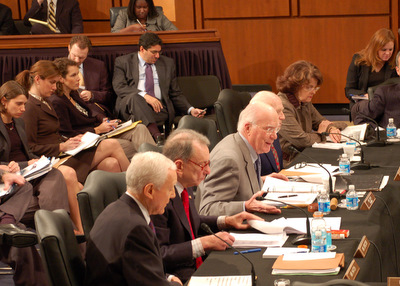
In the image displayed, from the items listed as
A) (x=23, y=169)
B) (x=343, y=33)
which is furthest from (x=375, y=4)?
(x=23, y=169)

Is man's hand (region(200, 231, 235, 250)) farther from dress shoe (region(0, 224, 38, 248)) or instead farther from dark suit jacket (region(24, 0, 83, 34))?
dark suit jacket (region(24, 0, 83, 34))

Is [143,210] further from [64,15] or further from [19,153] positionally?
[64,15]

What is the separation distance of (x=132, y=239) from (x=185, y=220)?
2.25 feet

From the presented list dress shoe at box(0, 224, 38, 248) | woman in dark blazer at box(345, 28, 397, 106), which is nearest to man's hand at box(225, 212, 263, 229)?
dress shoe at box(0, 224, 38, 248)

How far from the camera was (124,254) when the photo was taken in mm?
2340

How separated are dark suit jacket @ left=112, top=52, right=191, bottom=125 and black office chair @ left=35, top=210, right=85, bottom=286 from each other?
13.4ft

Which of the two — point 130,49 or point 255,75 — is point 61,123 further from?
point 255,75

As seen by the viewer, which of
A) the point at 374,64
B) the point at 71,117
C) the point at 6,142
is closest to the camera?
the point at 6,142

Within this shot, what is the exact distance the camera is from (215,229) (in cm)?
330

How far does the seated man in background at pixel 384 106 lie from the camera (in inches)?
235

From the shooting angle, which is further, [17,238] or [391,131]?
[391,131]

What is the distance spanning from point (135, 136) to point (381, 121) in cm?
230

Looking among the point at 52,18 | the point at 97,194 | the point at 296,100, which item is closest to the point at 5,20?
the point at 52,18

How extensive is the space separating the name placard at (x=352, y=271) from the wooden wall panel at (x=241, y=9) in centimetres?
749
